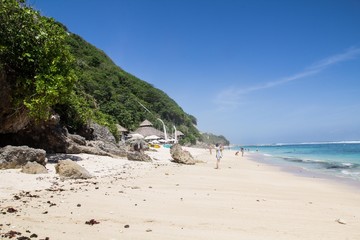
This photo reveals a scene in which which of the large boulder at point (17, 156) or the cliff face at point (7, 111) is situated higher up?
the cliff face at point (7, 111)

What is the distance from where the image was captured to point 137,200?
20.7ft

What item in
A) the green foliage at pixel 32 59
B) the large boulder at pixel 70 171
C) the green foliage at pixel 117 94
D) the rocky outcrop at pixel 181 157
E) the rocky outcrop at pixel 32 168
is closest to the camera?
the rocky outcrop at pixel 32 168

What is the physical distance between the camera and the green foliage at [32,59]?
35.1 ft

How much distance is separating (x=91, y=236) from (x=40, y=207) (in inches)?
70.7

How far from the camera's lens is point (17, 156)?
9055 mm

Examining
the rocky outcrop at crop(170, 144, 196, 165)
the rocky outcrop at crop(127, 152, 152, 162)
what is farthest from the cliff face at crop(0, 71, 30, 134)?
the rocky outcrop at crop(170, 144, 196, 165)

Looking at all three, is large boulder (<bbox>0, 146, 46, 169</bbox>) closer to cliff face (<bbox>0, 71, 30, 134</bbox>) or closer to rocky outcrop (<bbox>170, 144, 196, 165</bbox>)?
cliff face (<bbox>0, 71, 30, 134</bbox>)

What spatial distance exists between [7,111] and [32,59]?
84.3 inches

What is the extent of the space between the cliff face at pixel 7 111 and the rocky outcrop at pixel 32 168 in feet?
9.85

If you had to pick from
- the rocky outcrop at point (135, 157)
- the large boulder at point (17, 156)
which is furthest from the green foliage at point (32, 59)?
the rocky outcrop at point (135, 157)

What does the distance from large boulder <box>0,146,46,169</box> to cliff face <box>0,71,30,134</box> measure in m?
2.18

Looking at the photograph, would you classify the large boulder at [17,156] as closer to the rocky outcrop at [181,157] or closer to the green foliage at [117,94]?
the rocky outcrop at [181,157]

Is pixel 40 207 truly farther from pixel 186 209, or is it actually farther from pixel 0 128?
pixel 0 128

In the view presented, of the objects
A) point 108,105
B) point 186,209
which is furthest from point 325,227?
point 108,105
